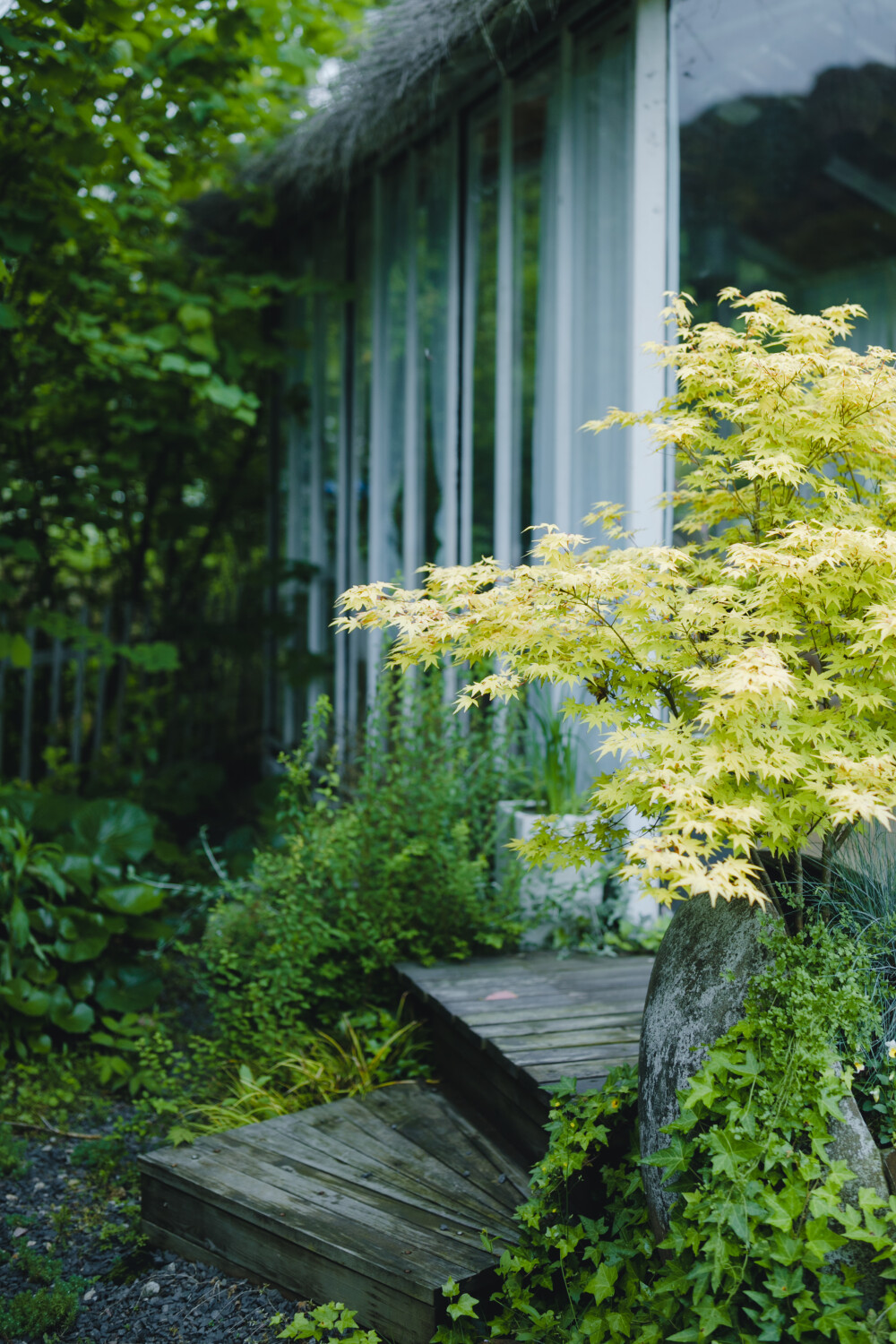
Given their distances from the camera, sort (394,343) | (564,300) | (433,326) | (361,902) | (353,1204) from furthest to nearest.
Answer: (394,343) < (433,326) < (564,300) < (361,902) < (353,1204)

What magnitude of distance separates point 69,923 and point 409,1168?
1.66 meters

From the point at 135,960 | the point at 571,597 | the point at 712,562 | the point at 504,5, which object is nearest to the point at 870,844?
the point at 712,562

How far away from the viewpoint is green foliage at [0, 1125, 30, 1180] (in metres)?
2.83

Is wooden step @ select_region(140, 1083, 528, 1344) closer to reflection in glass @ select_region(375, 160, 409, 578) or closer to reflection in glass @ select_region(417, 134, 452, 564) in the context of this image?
reflection in glass @ select_region(417, 134, 452, 564)

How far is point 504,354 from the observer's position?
13.3 ft

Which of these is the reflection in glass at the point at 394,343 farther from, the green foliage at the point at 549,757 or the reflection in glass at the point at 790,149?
the reflection in glass at the point at 790,149

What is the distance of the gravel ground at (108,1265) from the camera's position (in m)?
2.18

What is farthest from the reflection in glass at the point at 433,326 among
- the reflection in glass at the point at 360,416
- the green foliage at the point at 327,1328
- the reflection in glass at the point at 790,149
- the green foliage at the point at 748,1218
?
the green foliage at the point at 327,1328

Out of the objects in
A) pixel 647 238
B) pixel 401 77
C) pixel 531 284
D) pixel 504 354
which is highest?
pixel 401 77

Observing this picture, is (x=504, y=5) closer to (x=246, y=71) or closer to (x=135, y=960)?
(x=246, y=71)

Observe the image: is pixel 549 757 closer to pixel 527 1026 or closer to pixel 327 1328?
pixel 527 1026

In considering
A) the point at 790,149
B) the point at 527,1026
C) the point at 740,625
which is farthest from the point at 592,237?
the point at 527,1026

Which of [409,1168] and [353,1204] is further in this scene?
[409,1168]

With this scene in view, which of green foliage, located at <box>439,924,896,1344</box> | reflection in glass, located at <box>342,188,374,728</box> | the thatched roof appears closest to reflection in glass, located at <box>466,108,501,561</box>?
the thatched roof
